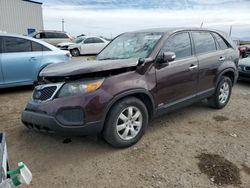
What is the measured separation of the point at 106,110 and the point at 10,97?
3905 mm

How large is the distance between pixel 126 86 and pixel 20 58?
155 inches

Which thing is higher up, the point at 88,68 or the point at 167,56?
the point at 167,56

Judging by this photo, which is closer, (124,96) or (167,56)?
(124,96)

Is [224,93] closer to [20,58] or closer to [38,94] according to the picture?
[38,94]

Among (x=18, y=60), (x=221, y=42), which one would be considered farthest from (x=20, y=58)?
(x=221, y=42)

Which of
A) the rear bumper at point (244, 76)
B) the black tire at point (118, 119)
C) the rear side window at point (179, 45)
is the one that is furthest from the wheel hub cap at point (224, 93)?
the rear bumper at point (244, 76)

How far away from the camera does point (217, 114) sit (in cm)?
504

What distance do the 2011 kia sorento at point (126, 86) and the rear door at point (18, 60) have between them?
263 centimetres

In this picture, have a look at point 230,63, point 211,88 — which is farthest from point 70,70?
point 230,63

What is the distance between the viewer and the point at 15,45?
6.34m

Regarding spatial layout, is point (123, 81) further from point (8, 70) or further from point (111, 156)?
point (8, 70)

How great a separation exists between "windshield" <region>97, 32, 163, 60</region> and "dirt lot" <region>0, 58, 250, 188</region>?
128 cm

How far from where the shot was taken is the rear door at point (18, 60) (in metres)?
6.12

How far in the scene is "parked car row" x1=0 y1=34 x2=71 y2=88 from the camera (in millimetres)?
6117
